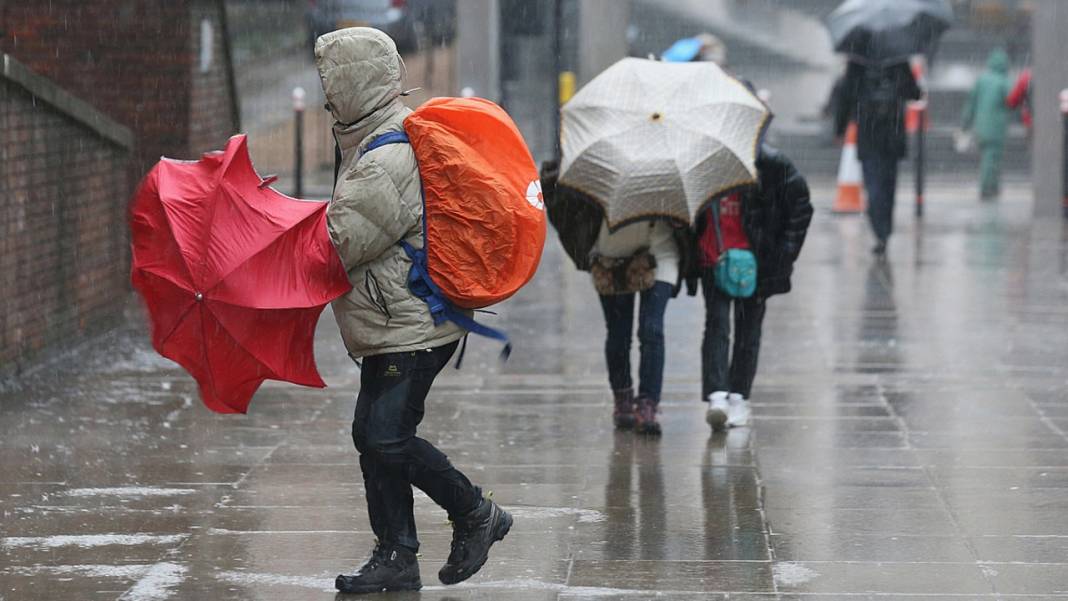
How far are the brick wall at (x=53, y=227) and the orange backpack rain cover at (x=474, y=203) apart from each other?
4813mm

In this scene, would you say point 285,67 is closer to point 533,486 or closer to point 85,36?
point 85,36

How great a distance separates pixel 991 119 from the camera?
69.5 feet

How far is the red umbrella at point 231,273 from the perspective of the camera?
575 centimetres

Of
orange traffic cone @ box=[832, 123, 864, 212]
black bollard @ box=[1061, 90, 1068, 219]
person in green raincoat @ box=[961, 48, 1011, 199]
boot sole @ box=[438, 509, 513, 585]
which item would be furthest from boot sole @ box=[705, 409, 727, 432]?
person in green raincoat @ box=[961, 48, 1011, 199]

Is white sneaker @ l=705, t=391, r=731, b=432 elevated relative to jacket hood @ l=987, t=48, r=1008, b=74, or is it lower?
lower

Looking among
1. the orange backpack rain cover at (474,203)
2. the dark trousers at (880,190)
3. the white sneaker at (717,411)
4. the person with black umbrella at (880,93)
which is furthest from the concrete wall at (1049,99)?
the orange backpack rain cover at (474,203)

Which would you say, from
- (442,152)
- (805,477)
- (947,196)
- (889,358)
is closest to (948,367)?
(889,358)

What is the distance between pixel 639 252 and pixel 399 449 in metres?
2.75

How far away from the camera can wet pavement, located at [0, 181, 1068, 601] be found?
6.05 meters

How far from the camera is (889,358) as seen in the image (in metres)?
10.5

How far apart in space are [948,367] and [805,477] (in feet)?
→ 9.39

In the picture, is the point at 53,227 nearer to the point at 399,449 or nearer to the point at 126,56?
the point at 126,56

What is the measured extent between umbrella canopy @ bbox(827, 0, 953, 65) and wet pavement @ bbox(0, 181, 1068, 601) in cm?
388

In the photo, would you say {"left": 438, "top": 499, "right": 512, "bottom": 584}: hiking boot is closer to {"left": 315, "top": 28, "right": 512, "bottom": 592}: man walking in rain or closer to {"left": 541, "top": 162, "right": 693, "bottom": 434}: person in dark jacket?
{"left": 315, "top": 28, "right": 512, "bottom": 592}: man walking in rain
